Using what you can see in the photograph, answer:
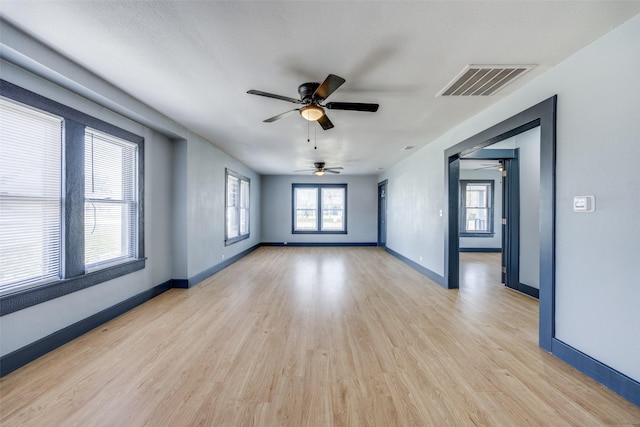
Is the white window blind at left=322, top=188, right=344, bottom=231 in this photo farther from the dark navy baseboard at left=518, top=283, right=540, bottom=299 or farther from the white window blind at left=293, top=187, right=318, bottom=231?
the dark navy baseboard at left=518, top=283, right=540, bottom=299

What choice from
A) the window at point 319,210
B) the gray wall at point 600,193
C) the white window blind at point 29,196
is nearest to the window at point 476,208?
the window at point 319,210

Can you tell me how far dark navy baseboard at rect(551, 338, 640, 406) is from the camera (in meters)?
1.73

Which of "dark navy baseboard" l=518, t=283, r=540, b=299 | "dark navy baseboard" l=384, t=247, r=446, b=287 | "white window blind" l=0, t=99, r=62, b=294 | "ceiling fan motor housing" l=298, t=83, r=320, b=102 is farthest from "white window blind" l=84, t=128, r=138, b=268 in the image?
"dark navy baseboard" l=518, t=283, r=540, b=299

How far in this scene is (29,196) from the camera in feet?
7.36

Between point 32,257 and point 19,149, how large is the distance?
959mm

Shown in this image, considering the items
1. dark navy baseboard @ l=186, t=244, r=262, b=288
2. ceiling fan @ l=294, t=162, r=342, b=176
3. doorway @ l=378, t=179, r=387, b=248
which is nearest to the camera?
dark navy baseboard @ l=186, t=244, r=262, b=288

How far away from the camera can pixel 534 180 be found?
13.8ft

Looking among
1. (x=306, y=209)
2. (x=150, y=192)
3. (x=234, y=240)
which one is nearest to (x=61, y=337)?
(x=150, y=192)

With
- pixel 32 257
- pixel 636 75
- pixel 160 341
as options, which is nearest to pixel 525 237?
pixel 636 75

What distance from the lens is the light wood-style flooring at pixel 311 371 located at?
163 cm

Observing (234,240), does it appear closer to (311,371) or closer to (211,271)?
(211,271)

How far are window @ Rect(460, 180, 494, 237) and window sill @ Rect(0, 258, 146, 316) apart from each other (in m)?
8.80

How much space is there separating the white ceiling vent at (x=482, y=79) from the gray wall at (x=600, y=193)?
29 cm

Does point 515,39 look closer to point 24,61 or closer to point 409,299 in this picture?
point 409,299
